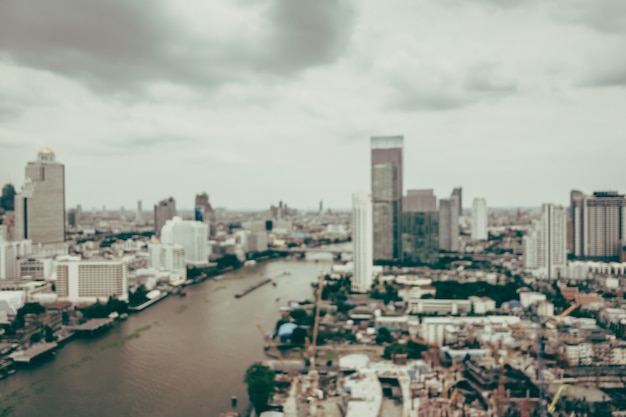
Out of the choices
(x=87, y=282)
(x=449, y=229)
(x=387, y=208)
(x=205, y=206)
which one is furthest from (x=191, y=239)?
(x=449, y=229)

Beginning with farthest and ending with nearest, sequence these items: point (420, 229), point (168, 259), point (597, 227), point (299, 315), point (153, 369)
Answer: point (420, 229) → point (168, 259) → point (597, 227) → point (299, 315) → point (153, 369)

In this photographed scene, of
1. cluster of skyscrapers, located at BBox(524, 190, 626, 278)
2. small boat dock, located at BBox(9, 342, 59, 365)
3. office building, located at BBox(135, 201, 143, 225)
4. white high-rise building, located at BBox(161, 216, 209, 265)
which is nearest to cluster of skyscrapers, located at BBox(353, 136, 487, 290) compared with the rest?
cluster of skyscrapers, located at BBox(524, 190, 626, 278)

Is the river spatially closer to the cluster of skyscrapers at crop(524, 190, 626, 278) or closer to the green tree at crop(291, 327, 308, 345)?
the green tree at crop(291, 327, 308, 345)

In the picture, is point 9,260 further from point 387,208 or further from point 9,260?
point 387,208

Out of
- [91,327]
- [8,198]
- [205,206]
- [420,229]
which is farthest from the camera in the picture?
[205,206]

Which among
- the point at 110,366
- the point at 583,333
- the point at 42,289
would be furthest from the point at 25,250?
the point at 583,333

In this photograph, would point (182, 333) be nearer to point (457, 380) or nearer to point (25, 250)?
point (457, 380)

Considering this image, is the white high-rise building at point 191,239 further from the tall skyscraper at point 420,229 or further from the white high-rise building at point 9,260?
the tall skyscraper at point 420,229
